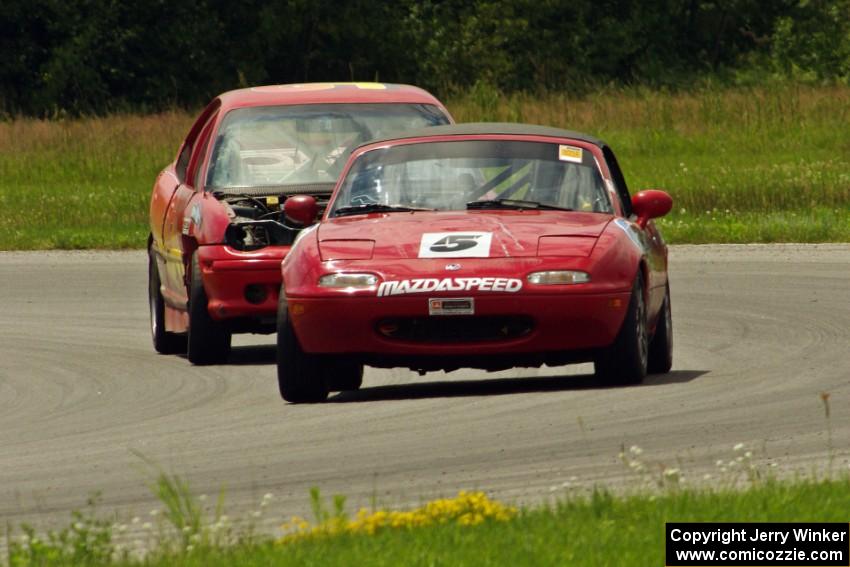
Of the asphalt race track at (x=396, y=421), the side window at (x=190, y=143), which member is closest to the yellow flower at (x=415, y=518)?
the asphalt race track at (x=396, y=421)

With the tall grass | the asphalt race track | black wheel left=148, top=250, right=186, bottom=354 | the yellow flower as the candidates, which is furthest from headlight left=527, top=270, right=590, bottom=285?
the tall grass

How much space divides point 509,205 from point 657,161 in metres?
21.1

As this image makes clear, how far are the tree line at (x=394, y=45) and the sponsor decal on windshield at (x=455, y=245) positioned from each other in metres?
40.1

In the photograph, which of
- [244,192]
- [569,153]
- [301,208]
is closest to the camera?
[301,208]

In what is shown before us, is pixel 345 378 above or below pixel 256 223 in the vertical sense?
below

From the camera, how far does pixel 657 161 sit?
31.3 m

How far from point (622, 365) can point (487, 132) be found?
1.86m

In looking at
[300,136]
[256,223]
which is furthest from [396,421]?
[300,136]

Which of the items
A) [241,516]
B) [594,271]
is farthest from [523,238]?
[241,516]

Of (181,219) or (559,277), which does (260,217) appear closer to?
(181,219)

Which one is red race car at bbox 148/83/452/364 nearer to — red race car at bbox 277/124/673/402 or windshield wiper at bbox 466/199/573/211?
red race car at bbox 277/124/673/402

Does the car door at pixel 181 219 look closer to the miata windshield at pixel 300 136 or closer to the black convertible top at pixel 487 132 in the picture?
the miata windshield at pixel 300 136

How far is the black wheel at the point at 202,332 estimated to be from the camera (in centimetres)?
1194

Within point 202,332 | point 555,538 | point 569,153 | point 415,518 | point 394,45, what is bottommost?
point 394,45
